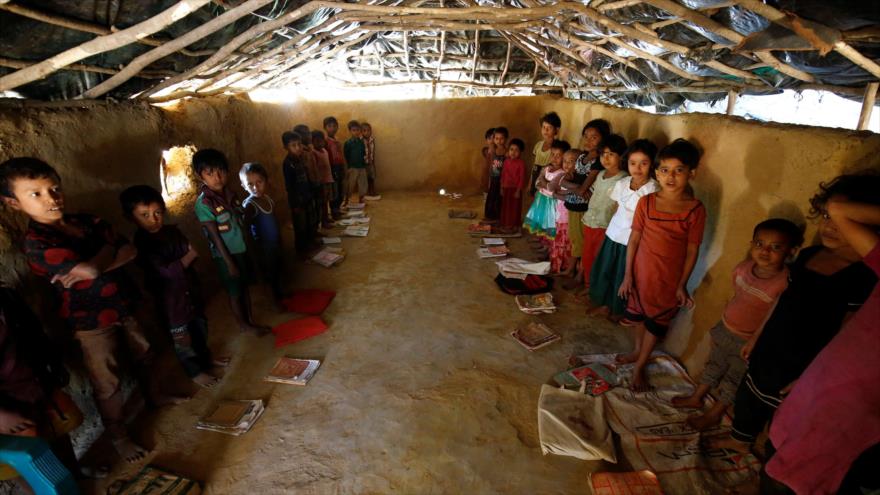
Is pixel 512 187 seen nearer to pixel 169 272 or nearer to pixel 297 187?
pixel 297 187

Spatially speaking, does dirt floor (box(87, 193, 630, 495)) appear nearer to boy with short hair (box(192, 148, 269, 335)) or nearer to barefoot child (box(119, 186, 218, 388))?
barefoot child (box(119, 186, 218, 388))

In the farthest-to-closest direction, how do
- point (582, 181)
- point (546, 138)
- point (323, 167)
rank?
point (323, 167) < point (546, 138) < point (582, 181)

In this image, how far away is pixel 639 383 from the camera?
8.89 feet

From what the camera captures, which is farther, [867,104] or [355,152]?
[355,152]

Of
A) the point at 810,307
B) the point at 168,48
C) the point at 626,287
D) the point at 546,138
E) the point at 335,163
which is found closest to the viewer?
the point at 810,307

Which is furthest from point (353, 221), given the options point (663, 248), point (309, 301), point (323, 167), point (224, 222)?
point (663, 248)

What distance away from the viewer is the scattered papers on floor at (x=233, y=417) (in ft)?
7.90

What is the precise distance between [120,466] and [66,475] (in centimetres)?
58

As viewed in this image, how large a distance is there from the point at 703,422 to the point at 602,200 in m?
1.82

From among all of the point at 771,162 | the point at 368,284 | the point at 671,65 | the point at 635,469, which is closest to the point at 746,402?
the point at 635,469

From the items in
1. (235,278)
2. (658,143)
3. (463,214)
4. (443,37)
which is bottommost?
(463,214)

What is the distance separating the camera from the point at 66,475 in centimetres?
168

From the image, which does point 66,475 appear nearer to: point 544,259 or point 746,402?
point 746,402

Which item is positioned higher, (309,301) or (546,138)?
(546,138)
